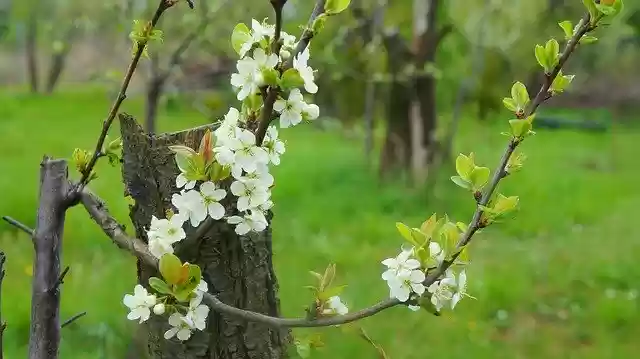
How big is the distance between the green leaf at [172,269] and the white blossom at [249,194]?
4.5 inches

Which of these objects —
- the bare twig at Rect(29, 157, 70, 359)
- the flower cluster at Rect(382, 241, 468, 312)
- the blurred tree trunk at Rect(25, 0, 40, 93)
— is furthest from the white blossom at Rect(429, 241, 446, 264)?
the blurred tree trunk at Rect(25, 0, 40, 93)

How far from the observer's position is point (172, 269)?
3.33ft

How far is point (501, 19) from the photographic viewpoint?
793 cm

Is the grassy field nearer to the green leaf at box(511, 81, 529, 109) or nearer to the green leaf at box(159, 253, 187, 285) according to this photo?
the green leaf at box(511, 81, 529, 109)

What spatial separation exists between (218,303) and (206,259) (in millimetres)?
260

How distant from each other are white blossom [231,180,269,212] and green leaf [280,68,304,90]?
0.55 ft

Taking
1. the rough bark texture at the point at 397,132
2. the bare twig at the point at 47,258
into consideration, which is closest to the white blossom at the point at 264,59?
the bare twig at the point at 47,258

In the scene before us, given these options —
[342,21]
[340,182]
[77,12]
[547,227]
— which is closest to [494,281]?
[547,227]

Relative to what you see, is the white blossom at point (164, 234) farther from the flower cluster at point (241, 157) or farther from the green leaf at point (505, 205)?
the green leaf at point (505, 205)

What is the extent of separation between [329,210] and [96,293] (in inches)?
86.6

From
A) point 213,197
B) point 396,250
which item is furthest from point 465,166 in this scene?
point 396,250

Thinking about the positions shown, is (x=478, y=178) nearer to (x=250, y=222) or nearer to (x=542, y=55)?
(x=542, y=55)

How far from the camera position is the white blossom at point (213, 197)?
102cm

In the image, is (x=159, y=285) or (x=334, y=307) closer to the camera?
(x=159, y=285)
